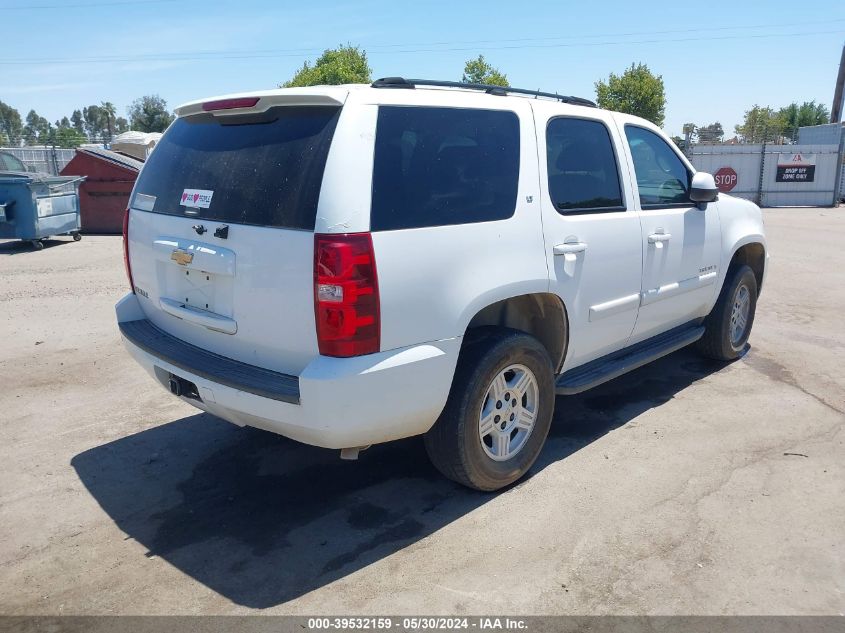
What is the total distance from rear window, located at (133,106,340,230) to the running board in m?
1.98

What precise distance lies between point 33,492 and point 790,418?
4851 millimetres

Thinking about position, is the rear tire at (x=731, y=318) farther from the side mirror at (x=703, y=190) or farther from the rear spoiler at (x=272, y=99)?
the rear spoiler at (x=272, y=99)

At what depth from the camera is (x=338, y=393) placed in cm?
296

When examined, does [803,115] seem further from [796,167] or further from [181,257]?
[181,257]

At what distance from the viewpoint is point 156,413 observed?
16.6 feet

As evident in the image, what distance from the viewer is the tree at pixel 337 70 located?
3722 centimetres

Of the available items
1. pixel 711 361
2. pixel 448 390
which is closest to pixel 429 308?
pixel 448 390

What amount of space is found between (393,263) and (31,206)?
11920 millimetres

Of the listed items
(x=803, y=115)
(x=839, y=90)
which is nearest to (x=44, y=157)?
(x=839, y=90)

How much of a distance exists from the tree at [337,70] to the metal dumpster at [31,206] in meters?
24.9

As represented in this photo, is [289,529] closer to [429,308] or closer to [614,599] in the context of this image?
[429,308]

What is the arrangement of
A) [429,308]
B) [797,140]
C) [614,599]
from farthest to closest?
1. [797,140]
2. [429,308]
3. [614,599]

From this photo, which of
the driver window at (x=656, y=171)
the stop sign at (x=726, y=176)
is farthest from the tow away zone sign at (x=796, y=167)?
the driver window at (x=656, y=171)

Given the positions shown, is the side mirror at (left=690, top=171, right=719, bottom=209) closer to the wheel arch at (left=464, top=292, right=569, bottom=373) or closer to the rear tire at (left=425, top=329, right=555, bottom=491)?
the wheel arch at (left=464, top=292, right=569, bottom=373)
